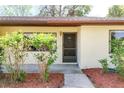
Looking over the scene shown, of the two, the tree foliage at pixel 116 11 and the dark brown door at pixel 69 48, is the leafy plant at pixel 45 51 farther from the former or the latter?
the tree foliage at pixel 116 11

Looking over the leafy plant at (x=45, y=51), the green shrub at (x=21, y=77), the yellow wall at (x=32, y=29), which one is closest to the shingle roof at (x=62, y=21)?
the yellow wall at (x=32, y=29)

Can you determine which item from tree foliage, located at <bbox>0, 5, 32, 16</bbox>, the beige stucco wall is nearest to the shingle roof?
the beige stucco wall

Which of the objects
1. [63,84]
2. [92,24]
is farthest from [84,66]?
[63,84]

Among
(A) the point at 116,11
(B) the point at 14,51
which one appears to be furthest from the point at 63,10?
(B) the point at 14,51

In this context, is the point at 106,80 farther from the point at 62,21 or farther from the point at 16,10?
the point at 16,10

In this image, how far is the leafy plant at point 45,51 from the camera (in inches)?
481

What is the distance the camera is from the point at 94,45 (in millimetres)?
17703

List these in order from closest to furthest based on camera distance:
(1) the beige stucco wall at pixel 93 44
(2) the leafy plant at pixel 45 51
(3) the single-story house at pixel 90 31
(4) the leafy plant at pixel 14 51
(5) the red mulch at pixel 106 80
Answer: (5) the red mulch at pixel 106 80 → (4) the leafy plant at pixel 14 51 → (2) the leafy plant at pixel 45 51 → (3) the single-story house at pixel 90 31 → (1) the beige stucco wall at pixel 93 44

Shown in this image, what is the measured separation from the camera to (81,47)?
57.7 feet

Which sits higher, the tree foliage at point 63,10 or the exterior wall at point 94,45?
the tree foliage at point 63,10

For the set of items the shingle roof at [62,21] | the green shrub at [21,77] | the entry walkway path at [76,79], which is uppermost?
the shingle roof at [62,21]

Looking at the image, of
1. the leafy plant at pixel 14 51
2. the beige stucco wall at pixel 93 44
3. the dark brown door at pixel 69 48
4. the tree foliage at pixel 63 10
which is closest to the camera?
the leafy plant at pixel 14 51

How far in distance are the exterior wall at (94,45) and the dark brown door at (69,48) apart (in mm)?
2405

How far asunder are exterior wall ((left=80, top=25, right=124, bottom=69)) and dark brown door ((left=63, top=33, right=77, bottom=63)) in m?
2.40
